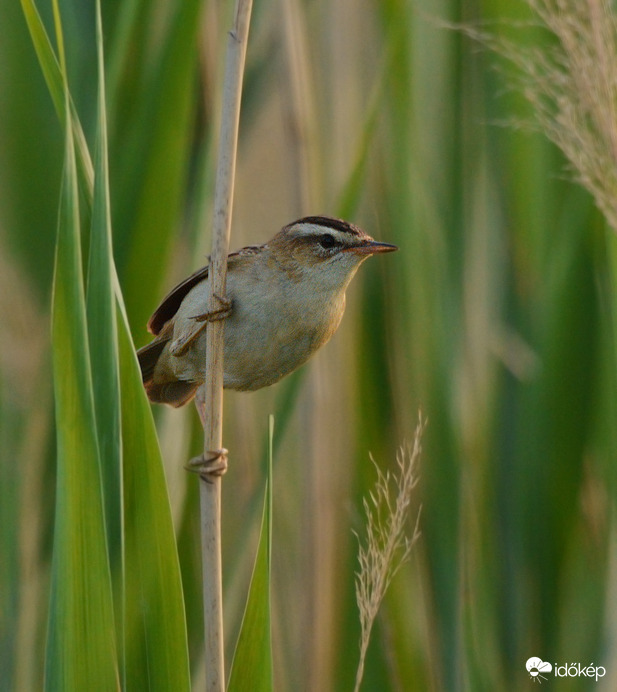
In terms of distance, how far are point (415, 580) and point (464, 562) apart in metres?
0.12

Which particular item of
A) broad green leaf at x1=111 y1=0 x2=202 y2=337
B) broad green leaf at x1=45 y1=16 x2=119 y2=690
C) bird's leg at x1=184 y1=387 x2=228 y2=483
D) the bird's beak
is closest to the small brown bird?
the bird's beak

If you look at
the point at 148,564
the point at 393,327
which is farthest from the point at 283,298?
the point at 148,564

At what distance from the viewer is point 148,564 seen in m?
1.17

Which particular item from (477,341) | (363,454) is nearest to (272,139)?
(477,341)

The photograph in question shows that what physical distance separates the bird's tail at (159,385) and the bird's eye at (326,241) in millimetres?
418

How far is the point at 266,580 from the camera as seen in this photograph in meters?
1.13

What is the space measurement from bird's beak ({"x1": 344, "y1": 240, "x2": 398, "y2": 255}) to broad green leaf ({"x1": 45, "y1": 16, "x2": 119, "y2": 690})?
1.98 ft

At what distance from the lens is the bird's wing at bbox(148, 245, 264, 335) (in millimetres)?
1638

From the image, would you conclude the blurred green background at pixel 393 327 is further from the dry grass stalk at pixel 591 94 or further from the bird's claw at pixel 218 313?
the dry grass stalk at pixel 591 94

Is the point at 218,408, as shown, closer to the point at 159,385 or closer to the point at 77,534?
the point at 77,534

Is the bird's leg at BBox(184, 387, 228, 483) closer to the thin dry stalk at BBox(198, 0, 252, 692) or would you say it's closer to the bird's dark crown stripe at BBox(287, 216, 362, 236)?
the thin dry stalk at BBox(198, 0, 252, 692)

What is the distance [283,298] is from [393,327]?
282 mm

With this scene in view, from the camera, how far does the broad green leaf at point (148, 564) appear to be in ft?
3.72

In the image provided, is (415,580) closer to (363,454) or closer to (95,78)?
(363,454)
